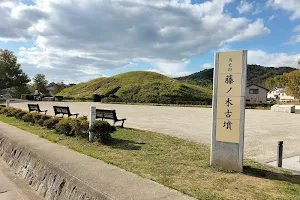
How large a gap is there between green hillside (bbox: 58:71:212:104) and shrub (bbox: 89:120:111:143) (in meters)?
29.6

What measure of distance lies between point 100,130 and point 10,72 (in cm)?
4148

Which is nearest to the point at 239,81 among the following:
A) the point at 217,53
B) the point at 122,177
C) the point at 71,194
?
the point at 217,53

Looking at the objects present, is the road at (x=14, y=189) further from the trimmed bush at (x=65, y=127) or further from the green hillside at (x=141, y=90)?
the green hillside at (x=141, y=90)

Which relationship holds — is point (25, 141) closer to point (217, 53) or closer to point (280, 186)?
point (217, 53)

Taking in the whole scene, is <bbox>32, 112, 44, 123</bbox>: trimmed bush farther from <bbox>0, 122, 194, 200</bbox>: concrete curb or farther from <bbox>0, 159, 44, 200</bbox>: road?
<bbox>0, 159, 44, 200</bbox>: road

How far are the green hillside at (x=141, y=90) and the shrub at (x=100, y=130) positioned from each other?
29.6 m

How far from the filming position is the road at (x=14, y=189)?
14.2ft

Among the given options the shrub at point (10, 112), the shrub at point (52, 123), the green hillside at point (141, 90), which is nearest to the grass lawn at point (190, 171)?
the shrub at point (52, 123)

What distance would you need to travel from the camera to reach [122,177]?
12.4ft

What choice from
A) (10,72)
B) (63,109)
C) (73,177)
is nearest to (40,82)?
(10,72)

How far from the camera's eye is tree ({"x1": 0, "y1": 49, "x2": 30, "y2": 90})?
40.8 m

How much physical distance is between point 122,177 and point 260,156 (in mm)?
3389

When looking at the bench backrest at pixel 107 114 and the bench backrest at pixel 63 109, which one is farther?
the bench backrest at pixel 63 109

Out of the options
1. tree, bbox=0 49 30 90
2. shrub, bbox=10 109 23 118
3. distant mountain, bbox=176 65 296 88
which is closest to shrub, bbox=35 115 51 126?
shrub, bbox=10 109 23 118
